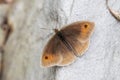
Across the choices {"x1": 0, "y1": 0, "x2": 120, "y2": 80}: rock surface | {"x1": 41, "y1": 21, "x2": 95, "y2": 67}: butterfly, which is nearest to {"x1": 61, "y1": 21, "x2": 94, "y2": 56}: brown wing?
{"x1": 41, "y1": 21, "x2": 95, "y2": 67}: butterfly

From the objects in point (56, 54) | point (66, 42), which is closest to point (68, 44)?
point (66, 42)

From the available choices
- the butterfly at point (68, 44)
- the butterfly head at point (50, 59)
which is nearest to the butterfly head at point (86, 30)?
the butterfly at point (68, 44)

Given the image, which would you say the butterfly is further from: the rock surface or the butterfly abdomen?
the rock surface

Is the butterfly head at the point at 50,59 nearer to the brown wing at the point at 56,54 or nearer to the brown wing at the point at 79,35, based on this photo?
the brown wing at the point at 56,54

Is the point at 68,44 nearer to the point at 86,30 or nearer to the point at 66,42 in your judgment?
the point at 66,42

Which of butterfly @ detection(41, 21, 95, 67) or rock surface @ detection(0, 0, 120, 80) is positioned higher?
butterfly @ detection(41, 21, 95, 67)

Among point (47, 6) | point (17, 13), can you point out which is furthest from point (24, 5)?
point (47, 6)

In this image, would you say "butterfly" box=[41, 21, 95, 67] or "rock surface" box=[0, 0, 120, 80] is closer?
"butterfly" box=[41, 21, 95, 67]
